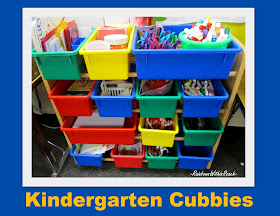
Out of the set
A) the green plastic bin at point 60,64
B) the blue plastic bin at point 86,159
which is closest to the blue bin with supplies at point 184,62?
the green plastic bin at point 60,64

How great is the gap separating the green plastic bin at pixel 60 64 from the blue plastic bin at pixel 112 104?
0.15m

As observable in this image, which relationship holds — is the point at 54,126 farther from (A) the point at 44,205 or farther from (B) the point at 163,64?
(B) the point at 163,64

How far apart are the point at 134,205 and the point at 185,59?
817 mm

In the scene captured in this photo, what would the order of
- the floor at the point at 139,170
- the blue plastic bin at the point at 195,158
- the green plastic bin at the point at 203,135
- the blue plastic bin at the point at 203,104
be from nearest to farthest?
the blue plastic bin at the point at 203,104 < the green plastic bin at the point at 203,135 < the blue plastic bin at the point at 195,158 < the floor at the point at 139,170

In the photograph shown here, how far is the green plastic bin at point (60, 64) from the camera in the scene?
0.85 metres

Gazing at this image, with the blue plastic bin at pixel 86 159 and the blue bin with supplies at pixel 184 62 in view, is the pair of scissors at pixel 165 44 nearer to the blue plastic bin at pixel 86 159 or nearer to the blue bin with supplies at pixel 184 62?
the blue bin with supplies at pixel 184 62

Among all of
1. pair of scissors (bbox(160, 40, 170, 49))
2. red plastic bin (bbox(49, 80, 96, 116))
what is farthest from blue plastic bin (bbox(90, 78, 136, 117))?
pair of scissors (bbox(160, 40, 170, 49))

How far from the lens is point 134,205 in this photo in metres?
1.01

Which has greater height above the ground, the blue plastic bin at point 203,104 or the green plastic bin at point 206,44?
the green plastic bin at point 206,44

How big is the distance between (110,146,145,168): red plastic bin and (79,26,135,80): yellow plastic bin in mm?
608

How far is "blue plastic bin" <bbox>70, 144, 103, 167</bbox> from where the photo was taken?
130 cm

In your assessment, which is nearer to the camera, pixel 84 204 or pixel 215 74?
pixel 215 74

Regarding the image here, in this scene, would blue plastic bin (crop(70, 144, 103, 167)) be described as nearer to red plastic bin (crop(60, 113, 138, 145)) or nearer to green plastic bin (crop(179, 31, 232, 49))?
red plastic bin (crop(60, 113, 138, 145))

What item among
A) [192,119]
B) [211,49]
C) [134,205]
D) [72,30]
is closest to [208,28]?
[211,49]
